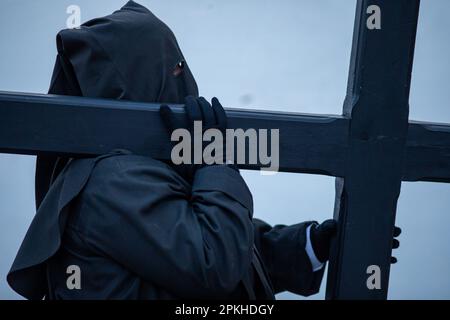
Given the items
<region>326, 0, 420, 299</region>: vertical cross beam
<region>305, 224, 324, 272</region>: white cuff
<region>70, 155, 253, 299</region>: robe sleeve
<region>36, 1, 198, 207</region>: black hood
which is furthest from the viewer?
<region>305, 224, 324, 272</region>: white cuff

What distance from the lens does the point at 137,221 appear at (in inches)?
39.3

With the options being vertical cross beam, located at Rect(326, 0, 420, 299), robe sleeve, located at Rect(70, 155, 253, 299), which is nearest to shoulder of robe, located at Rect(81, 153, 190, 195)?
robe sleeve, located at Rect(70, 155, 253, 299)

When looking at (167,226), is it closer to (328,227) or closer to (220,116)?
(220,116)

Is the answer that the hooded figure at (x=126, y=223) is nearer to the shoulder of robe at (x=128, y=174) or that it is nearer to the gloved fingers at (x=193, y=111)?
the shoulder of robe at (x=128, y=174)

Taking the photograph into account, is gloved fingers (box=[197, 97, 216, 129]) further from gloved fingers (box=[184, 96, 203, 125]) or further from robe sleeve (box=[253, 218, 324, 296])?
robe sleeve (box=[253, 218, 324, 296])

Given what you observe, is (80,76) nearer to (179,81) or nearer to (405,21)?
(179,81)

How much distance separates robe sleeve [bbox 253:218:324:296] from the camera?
140 centimetres

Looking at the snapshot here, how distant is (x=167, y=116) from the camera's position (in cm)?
109

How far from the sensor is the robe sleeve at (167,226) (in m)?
1.00

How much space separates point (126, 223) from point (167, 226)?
8 centimetres

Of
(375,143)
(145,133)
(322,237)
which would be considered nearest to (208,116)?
(145,133)

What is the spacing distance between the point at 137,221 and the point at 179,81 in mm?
472

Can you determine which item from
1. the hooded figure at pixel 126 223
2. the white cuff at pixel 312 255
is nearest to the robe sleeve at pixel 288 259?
the white cuff at pixel 312 255
